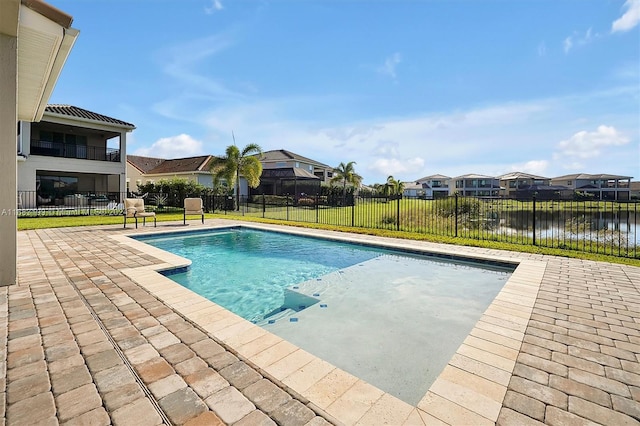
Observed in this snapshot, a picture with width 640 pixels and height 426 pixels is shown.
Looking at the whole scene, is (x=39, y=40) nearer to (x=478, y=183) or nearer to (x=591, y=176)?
(x=478, y=183)

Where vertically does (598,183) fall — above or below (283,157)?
below

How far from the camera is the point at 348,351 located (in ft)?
11.5

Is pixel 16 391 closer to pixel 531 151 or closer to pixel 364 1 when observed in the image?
pixel 364 1

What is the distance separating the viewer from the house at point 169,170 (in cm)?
2778

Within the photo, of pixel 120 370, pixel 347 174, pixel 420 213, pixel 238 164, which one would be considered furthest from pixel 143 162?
pixel 120 370

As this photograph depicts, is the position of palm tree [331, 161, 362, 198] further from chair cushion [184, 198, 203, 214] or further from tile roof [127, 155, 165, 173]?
chair cushion [184, 198, 203, 214]

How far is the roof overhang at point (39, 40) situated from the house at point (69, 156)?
15.4m

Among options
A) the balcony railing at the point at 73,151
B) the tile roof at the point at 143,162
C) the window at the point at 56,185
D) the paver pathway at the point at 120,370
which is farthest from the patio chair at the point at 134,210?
the tile roof at the point at 143,162

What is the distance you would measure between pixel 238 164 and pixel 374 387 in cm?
2071

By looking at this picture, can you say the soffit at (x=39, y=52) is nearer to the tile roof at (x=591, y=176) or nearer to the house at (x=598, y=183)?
the house at (x=598, y=183)

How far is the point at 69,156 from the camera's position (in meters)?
20.3

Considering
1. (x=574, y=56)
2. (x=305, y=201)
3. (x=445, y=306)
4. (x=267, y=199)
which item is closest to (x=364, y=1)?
(x=574, y=56)

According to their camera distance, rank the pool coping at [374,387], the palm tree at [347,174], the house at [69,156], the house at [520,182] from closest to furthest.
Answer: the pool coping at [374,387] → the house at [69,156] → the palm tree at [347,174] → the house at [520,182]

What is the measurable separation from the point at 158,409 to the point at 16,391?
41.6 inches
